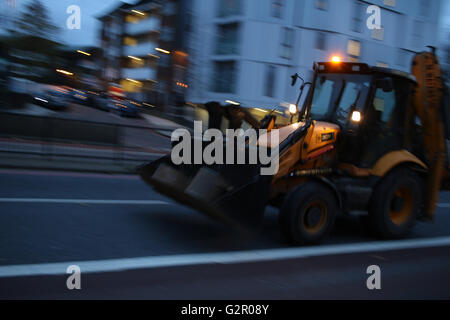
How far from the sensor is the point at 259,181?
18.7 ft

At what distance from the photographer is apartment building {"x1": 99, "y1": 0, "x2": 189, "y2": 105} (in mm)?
34125

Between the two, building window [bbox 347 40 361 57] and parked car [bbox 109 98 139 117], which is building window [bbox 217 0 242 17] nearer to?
building window [bbox 347 40 361 57]

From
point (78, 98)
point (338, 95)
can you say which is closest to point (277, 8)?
point (78, 98)

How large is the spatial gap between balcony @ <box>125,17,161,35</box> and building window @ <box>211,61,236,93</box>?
1796 cm

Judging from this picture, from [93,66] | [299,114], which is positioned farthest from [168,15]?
[299,114]

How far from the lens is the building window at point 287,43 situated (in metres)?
31.4

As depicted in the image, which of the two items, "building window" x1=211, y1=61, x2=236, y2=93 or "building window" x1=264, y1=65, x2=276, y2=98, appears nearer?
"building window" x1=264, y1=65, x2=276, y2=98

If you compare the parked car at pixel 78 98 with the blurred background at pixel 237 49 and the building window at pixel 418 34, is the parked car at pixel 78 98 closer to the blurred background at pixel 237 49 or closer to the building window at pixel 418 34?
the blurred background at pixel 237 49

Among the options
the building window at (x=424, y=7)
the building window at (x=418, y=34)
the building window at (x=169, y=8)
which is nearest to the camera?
the building window at (x=418, y=34)

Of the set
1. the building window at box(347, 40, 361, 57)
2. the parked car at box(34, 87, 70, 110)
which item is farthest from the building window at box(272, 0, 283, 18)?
the parked car at box(34, 87, 70, 110)

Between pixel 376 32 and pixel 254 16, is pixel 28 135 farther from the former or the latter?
pixel 376 32

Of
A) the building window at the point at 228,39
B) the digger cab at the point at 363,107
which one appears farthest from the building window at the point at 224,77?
the digger cab at the point at 363,107

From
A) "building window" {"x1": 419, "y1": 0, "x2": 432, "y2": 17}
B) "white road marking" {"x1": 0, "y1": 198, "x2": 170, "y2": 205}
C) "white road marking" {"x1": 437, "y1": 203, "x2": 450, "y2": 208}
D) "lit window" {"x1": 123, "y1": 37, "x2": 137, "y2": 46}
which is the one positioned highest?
"lit window" {"x1": 123, "y1": 37, "x2": 137, "y2": 46}

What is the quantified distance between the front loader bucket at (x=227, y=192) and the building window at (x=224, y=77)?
26.9m
